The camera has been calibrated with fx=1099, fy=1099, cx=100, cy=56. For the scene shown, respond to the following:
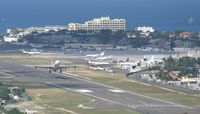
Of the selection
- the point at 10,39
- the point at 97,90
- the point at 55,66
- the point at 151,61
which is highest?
the point at 10,39

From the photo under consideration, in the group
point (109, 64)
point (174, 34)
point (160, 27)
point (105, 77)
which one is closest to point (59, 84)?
point (105, 77)

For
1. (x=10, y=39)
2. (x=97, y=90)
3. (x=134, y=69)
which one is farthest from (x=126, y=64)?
(x=10, y=39)

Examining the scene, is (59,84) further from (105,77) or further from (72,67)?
(72,67)

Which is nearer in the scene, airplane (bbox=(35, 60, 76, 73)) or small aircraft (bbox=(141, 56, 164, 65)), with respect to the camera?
airplane (bbox=(35, 60, 76, 73))

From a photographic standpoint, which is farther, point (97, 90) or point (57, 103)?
point (97, 90)

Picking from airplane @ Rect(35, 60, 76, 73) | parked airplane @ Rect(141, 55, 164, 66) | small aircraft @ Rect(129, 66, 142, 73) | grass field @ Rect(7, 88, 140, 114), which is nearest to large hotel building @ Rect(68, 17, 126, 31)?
parked airplane @ Rect(141, 55, 164, 66)

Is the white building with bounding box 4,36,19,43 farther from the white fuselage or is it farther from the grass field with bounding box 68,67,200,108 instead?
the grass field with bounding box 68,67,200,108

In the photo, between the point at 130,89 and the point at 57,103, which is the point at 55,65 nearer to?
the point at 130,89

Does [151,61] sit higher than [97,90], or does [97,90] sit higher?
[151,61]
